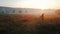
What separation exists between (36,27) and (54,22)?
0.19 meters

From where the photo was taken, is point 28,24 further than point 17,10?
No

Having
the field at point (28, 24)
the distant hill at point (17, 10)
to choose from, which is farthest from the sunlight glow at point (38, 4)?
the field at point (28, 24)

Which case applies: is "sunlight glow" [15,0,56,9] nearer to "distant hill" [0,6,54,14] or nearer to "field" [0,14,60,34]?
"distant hill" [0,6,54,14]

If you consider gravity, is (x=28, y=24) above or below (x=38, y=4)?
below

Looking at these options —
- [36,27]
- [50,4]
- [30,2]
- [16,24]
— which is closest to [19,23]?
[16,24]

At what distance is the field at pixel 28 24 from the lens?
35.9 inches

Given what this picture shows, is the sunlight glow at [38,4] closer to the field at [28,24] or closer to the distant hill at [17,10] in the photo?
the distant hill at [17,10]

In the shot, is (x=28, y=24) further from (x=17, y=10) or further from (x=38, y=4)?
(x=38, y=4)

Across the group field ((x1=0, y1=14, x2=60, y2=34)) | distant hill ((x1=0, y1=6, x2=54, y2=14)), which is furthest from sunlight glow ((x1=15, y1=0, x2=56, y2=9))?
field ((x1=0, y1=14, x2=60, y2=34))

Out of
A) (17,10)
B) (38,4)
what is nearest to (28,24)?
(17,10)

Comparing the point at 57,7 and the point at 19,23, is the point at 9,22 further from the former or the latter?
the point at 57,7

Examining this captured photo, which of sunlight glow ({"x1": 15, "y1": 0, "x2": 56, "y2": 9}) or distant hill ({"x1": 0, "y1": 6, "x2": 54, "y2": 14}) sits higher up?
sunlight glow ({"x1": 15, "y1": 0, "x2": 56, "y2": 9})

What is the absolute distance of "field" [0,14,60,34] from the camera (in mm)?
911

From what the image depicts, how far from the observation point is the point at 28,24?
0.94 m
